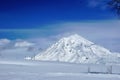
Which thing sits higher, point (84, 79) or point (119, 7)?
point (119, 7)

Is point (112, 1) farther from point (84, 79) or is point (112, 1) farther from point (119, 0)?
point (84, 79)

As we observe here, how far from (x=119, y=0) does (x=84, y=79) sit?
8.97 metres

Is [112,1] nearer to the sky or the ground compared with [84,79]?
nearer to the sky

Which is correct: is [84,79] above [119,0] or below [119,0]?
below

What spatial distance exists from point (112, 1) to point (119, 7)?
544 mm

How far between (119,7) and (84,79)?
28.5 ft

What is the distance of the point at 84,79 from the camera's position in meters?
24.7

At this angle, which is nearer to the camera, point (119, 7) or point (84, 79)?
point (119, 7)

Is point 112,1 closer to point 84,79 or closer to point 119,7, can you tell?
point 119,7

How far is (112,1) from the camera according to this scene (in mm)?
17234

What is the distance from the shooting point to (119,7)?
688 inches

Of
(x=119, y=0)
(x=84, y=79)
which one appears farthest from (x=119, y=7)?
(x=84, y=79)

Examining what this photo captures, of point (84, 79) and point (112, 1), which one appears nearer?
point (112, 1)

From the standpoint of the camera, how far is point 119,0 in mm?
17344
